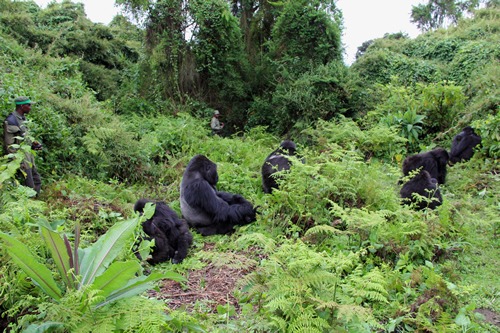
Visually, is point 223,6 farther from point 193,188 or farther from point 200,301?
point 200,301

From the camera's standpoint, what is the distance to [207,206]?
203 inches

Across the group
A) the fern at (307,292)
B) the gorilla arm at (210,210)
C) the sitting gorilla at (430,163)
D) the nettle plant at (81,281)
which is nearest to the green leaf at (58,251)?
the nettle plant at (81,281)

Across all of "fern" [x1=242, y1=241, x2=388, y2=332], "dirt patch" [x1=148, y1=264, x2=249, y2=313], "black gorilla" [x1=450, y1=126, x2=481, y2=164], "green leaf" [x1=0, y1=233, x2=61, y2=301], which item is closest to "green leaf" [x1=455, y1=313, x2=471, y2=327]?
"fern" [x1=242, y1=241, x2=388, y2=332]

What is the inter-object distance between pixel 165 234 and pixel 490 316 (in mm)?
3218

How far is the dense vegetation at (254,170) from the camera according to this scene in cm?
268

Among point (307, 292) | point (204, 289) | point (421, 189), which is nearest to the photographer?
point (307, 292)

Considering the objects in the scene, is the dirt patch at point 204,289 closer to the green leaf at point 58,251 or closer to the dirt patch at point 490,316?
the green leaf at point 58,251

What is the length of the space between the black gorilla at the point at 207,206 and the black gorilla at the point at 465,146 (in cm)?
515

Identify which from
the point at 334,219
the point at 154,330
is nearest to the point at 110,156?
the point at 334,219

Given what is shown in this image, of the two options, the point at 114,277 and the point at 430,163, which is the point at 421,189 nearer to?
the point at 430,163

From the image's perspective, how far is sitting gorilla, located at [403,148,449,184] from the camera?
6039 mm

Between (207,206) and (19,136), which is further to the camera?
(19,136)

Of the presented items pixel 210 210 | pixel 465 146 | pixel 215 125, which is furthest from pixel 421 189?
pixel 215 125

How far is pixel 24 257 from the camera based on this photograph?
2430 mm
